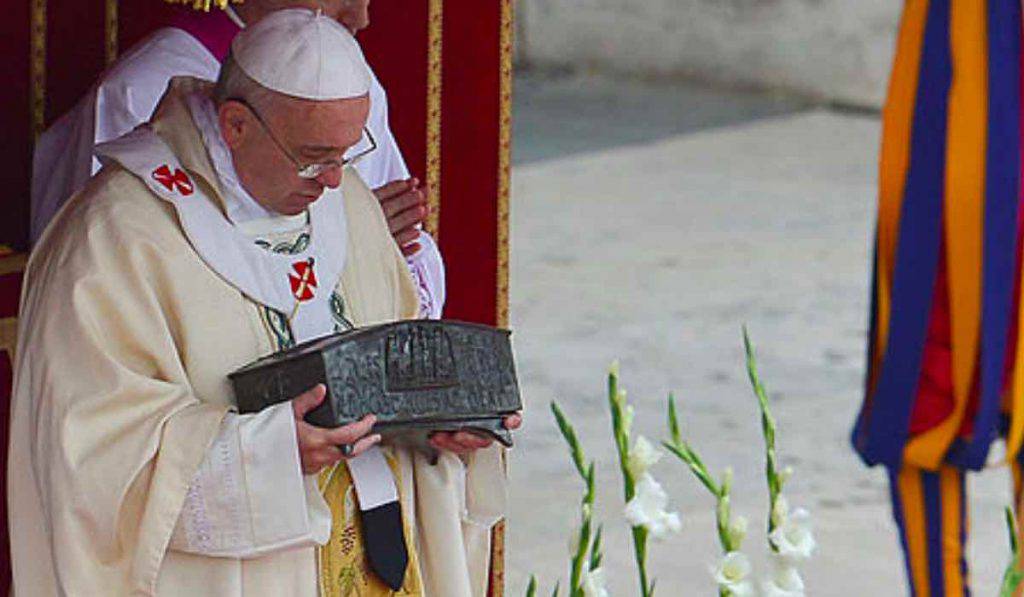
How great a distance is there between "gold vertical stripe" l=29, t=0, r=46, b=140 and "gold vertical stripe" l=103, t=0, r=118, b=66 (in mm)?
125

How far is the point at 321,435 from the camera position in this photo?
3.37 meters

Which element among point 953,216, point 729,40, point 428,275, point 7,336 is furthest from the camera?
point 729,40

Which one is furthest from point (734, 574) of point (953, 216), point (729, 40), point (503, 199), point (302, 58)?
point (729, 40)

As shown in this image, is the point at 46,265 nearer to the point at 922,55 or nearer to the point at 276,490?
the point at 276,490

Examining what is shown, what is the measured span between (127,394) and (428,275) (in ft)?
2.81

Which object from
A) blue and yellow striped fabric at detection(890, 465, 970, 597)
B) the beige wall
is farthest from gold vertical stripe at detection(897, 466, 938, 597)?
the beige wall

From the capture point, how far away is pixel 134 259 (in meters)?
3.43

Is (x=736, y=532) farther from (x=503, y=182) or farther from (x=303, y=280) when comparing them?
(x=503, y=182)

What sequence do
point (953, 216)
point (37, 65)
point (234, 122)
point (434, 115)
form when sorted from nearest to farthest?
1. point (234, 122)
2. point (37, 65)
3. point (434, 115)
4. point (953, 216)

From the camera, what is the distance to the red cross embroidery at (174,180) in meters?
3.51

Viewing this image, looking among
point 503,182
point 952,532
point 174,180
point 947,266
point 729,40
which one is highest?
point 174,180

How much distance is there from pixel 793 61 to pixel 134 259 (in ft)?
34.3

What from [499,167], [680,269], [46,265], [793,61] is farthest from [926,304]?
[793,61]

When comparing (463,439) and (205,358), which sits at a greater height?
(205,358)
